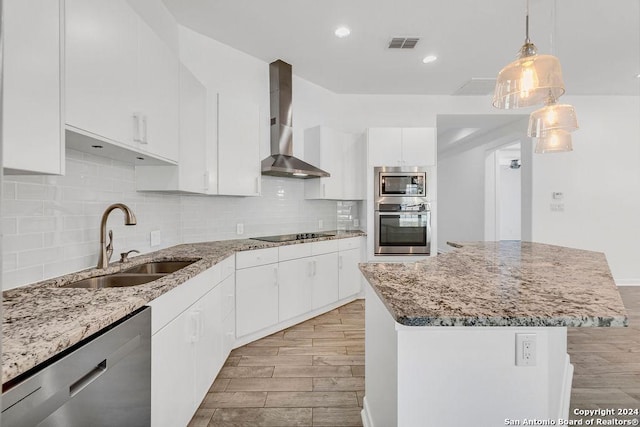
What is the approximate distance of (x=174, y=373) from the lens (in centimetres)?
148

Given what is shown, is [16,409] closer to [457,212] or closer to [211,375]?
[211,375]

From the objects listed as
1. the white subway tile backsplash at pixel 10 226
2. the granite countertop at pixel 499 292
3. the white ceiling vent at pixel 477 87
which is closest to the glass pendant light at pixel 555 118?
the granite countertop at pixel 499 292

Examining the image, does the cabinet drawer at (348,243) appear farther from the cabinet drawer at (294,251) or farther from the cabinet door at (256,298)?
the cabinet door at (256,298)

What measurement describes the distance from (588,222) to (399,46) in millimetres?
3883

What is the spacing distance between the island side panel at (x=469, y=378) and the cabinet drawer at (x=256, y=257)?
5.95 feet

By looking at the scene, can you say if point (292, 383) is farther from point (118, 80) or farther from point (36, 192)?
point (118, 80)

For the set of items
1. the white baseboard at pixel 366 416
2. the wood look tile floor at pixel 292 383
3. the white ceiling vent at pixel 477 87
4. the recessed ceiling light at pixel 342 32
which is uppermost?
the recessed ceiling light at pixel 342 32

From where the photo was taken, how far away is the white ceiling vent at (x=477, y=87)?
3866 millimetres

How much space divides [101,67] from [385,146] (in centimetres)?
312

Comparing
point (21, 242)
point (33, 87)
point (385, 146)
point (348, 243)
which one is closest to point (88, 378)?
point (21, 242)

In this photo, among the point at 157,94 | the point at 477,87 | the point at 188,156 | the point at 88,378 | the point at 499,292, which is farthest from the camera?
the point at 477,87

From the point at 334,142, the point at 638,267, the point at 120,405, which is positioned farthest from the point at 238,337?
the point at 638,267

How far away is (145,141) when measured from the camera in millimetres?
1704

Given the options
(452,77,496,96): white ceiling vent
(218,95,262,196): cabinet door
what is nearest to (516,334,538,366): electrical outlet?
(218,95,262,196): cabinet door
